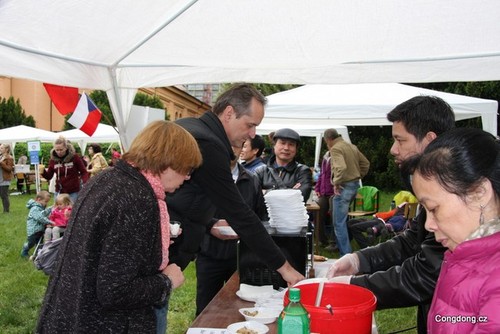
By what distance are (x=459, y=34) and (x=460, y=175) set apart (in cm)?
196

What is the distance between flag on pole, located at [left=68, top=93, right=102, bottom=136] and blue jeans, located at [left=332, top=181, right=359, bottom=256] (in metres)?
4.25

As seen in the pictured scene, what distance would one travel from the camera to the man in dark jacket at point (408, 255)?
73.0 inches

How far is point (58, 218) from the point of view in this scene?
696 cm

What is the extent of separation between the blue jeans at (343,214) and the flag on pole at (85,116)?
425 centimetres

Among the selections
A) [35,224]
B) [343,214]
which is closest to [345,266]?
[343,214]

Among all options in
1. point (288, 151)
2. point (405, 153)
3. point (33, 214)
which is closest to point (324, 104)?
point (288, 151)

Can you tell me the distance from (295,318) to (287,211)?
111cm

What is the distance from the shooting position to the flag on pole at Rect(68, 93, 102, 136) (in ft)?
12.7

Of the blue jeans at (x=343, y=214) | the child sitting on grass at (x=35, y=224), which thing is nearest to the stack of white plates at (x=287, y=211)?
the blue jeans at (x=343, y=214)

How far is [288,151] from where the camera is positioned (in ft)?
18.2

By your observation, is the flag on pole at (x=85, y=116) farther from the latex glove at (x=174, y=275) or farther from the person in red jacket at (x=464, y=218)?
the person in red jacket at (x=464, y=218)

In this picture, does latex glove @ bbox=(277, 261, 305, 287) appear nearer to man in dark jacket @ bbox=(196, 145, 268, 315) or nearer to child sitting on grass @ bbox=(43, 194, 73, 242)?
man in dark jacket @ bbox=(196, 145, 268, 315)

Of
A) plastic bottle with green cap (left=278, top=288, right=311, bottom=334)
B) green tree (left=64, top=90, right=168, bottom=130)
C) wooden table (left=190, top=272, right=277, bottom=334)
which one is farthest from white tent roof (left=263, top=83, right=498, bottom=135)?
green tree (left=64, top=90, right=168, bottom=130)

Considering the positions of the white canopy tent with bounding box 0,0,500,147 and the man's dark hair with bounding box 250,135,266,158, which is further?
the man's dark hair with bounding box 250,135,266,158
